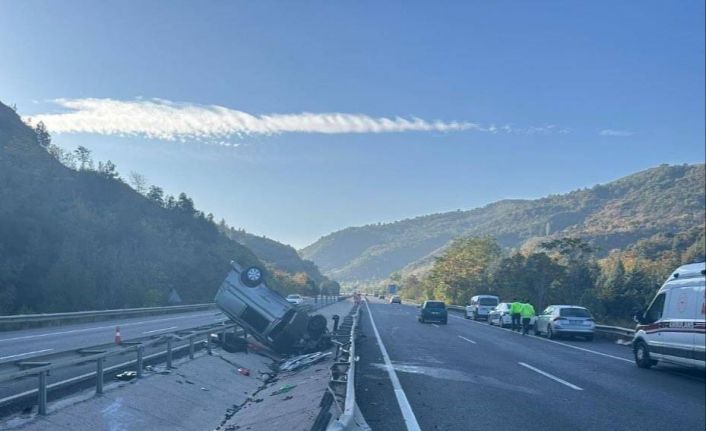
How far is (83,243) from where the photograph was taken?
5322 centimetres

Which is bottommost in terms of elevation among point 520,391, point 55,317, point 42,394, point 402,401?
point 55,317

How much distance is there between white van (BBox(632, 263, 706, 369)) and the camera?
13.3m

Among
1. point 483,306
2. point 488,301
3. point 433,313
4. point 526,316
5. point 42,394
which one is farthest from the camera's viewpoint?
point 488,301

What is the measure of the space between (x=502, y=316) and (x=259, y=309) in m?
23.5

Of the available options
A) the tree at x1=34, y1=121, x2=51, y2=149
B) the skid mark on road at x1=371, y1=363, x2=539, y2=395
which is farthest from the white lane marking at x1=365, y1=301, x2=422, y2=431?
the tree at x1=34, y1=121, x2=51, y2=149

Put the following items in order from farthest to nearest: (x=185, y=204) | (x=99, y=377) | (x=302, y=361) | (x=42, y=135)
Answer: (x=185, y=204)
(x=42, y=135)
(x=302, y=361)
(x=99, y=377)

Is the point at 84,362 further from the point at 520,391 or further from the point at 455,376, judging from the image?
the point at 455,376

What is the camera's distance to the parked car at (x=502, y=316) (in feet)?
124

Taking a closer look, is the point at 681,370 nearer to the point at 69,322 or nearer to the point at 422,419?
the point at 422,419

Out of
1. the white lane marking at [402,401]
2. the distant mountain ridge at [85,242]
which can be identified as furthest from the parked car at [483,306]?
the white lane marking at [402,401]

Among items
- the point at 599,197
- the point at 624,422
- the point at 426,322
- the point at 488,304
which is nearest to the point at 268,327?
the point at 624,422

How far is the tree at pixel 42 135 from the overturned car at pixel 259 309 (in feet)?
208

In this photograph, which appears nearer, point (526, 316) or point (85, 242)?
point (526, 316)

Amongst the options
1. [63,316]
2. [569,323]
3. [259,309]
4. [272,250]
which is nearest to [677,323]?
[259,309]
